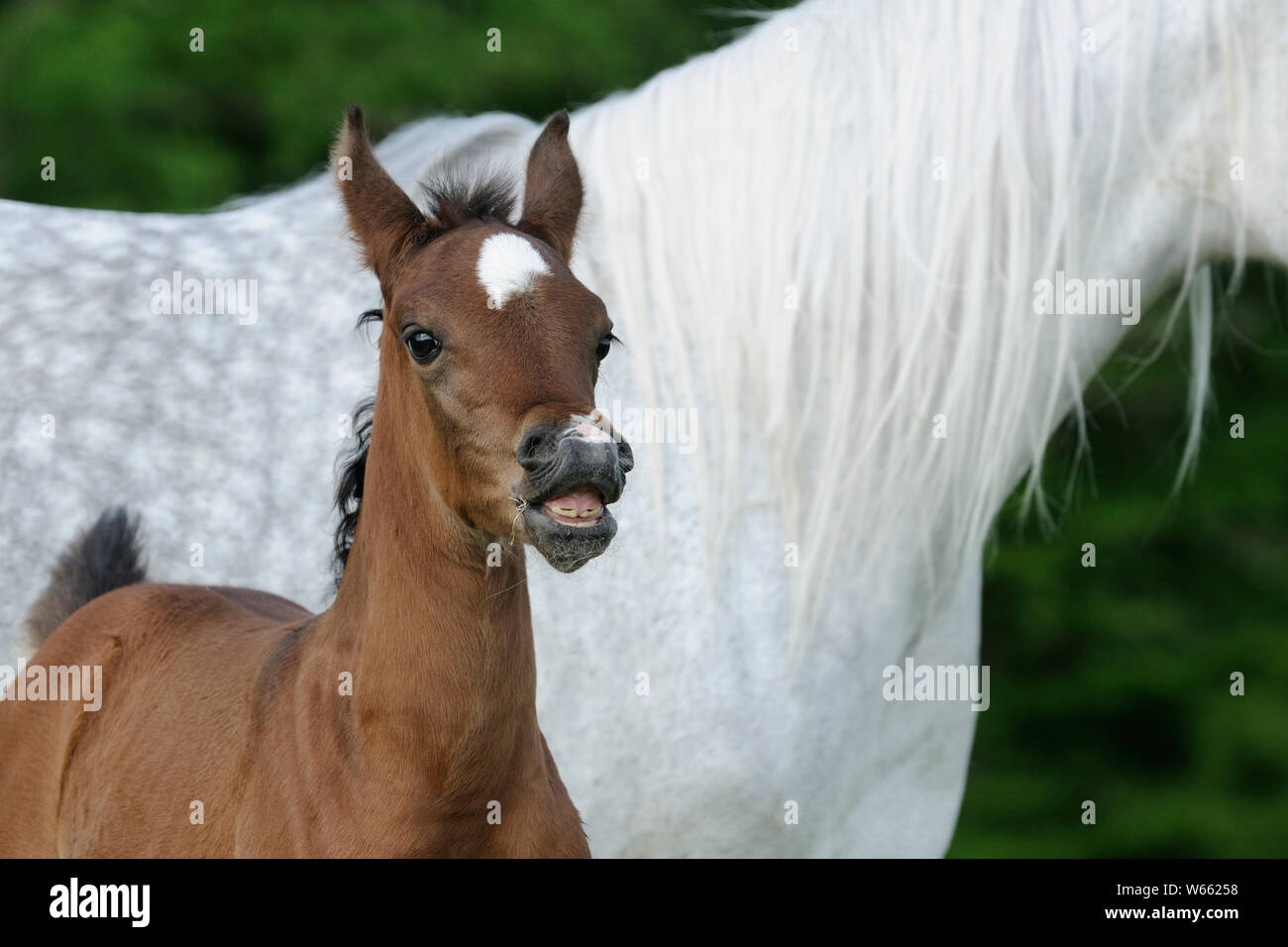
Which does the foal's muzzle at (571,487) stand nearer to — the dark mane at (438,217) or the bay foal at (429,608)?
the bay foal at (429,608)

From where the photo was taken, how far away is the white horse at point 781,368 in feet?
A: 8.39

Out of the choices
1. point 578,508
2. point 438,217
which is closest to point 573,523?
point 578,508

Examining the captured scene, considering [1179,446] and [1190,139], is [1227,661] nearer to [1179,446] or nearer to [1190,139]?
[1179,446]

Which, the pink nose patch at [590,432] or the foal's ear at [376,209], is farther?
the foal's ear at [376,209]

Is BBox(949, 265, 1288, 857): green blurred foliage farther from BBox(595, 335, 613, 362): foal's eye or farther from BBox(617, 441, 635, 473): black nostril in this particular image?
BBox(617, 441, 635, 473): black nostril

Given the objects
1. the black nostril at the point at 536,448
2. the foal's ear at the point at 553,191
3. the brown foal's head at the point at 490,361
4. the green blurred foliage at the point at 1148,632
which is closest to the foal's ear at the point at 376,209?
the brown foal's head at the point at 490,361

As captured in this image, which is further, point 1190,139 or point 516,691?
point 1190,139

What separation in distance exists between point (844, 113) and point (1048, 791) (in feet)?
10.2

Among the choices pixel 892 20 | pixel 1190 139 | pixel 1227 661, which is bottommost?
pixel 1227 661

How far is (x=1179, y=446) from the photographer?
17.7 feet

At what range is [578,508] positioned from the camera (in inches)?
60.0

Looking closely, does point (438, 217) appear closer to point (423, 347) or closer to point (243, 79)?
point (423, 347)

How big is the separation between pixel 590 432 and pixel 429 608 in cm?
36
